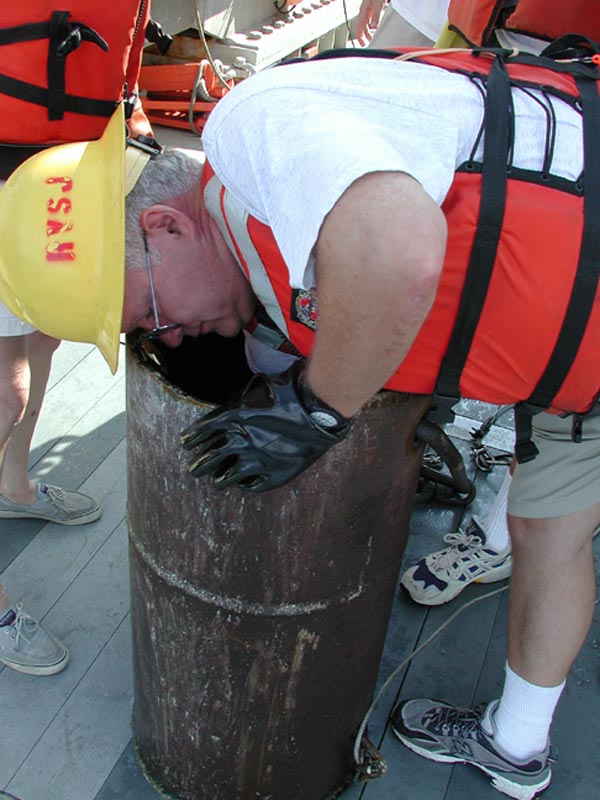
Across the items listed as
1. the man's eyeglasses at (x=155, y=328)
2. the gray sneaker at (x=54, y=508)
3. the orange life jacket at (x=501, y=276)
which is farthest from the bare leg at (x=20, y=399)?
the orange life jacket at (x=501, y=276)

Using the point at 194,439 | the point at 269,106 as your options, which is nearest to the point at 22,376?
the point at 194,439

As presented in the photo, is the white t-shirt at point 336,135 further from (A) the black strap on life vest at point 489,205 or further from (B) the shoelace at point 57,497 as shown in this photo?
(B) the shoelace at point 57,497

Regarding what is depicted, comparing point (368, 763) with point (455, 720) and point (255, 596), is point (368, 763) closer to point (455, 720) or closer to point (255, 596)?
point (455, 720)

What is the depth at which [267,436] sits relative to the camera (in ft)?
4.31

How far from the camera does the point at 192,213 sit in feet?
4.88

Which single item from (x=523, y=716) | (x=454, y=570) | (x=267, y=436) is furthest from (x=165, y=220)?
(x=454, y=570)

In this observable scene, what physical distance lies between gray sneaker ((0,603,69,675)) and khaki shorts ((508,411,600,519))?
1276 mm

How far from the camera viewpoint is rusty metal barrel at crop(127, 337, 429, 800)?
1396 mm

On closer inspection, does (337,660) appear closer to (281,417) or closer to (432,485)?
(281,417)

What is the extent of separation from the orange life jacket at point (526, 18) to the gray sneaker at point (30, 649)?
73.3 inches

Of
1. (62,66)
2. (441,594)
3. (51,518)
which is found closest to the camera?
(62,66)

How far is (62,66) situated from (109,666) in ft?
4.95

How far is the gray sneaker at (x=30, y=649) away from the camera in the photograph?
2146 millimetres

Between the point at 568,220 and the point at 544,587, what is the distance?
34.5 inches
